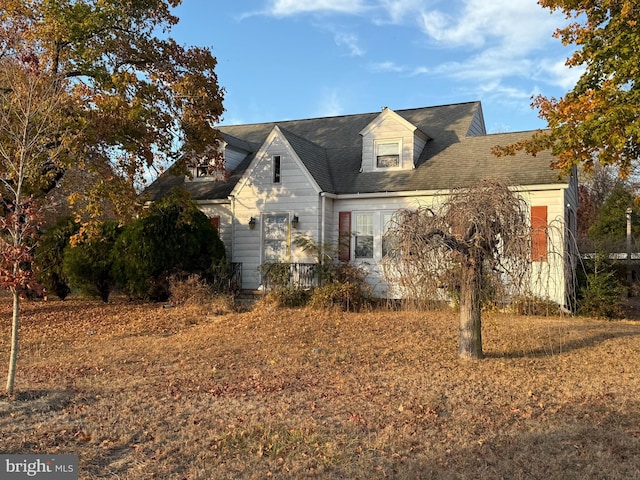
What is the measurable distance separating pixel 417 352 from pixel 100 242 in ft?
35.1

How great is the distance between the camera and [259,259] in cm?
1727

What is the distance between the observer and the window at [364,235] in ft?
53.7

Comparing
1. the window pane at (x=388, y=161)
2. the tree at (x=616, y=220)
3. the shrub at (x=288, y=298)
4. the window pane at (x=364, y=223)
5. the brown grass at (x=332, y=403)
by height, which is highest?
the window pane at (x=388, y=161)

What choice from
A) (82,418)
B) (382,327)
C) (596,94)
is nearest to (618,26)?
(596,94)

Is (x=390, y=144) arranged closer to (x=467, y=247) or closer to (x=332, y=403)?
(x=467, y=247)

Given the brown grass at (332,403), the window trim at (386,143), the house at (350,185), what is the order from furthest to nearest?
1. the window trim at (386,143)
2. the house at (350,185)
3. the brown grass at (332,403)

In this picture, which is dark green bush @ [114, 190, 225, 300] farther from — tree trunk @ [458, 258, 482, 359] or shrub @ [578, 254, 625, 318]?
shrub @ [578, 254, 625, 318]

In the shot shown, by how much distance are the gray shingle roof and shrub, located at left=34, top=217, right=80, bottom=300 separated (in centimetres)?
305

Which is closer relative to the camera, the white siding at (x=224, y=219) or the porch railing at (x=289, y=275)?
the porch railing at (x=289, y=275)

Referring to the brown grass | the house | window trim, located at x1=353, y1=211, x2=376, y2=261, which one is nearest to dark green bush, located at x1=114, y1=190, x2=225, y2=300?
the house

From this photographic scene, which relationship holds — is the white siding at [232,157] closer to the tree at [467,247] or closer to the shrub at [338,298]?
the shrub at [338,298]

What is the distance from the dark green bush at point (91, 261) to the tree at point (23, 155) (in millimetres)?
1934

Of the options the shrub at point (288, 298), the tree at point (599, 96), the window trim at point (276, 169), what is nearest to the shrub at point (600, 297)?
the tree at point (599, 96)

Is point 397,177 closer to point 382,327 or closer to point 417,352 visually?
point 382,327
